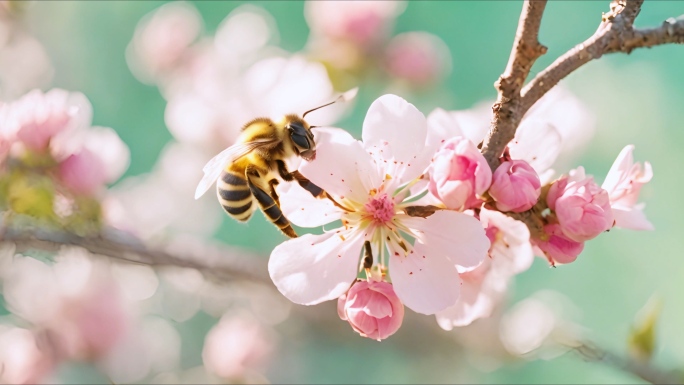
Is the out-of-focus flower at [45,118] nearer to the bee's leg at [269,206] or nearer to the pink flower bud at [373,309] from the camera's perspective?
the bee's leg at [269,206]

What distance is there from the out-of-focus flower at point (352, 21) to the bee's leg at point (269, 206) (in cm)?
138

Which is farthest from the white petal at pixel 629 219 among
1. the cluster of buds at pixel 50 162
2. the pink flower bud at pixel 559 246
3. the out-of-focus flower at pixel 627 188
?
the cluster of buds at pixel 50 162

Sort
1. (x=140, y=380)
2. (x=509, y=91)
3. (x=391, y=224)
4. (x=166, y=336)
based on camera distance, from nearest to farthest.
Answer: (x=509, y=91) < (x=391, y=224) < (x=140, y=380) < (x=166, y=336)

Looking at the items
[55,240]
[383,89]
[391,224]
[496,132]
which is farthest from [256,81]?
→ [496,132]

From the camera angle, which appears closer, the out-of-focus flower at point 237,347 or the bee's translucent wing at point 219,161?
the bee's translucent wing at point 219,161

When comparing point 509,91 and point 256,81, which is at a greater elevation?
point 256,81

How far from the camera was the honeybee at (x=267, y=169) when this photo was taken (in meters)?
0.91

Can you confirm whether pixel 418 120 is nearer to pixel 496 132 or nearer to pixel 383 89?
pixel 496 132

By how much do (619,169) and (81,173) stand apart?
1.04 meters

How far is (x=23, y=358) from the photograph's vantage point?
166cm

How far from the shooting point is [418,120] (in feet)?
2.71

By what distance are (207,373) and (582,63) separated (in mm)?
1807

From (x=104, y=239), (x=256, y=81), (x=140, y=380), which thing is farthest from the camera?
(x=140, y=380)

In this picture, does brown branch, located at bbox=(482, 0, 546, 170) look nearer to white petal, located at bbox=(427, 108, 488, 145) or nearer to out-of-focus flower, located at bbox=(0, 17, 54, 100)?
white petal, located at bbox=(427, 108, 488, 145)
